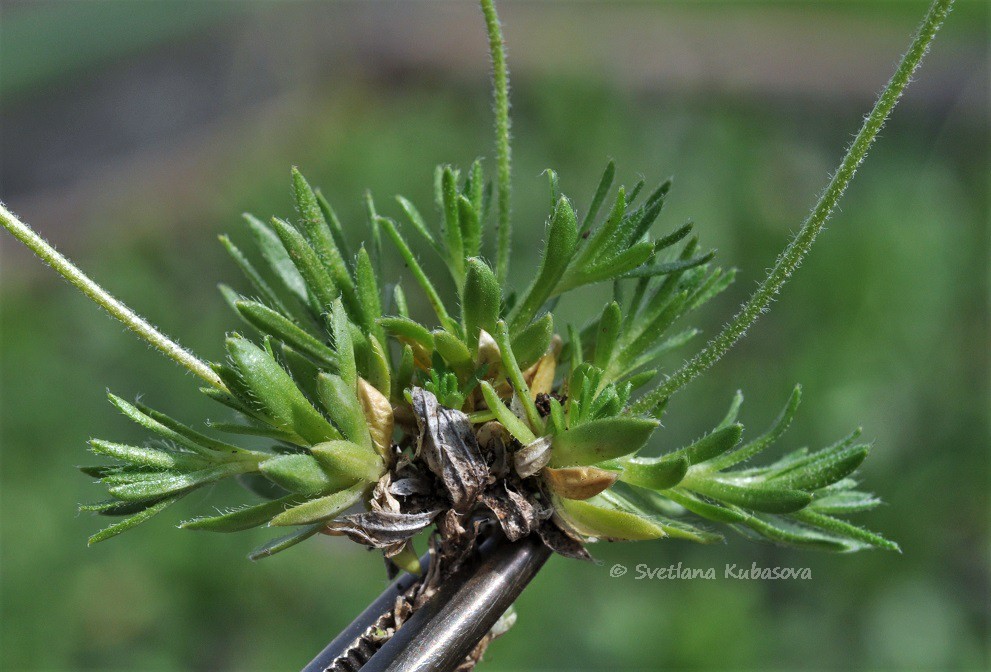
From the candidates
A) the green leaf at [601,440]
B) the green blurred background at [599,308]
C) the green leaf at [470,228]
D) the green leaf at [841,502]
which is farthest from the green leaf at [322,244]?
the green blurred background at [599,308]

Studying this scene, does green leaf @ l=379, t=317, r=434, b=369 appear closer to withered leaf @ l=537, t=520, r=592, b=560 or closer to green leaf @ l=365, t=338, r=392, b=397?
green leaf @ l=365, t=338, r=392, b=397

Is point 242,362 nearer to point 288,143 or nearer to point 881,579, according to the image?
point 881,579

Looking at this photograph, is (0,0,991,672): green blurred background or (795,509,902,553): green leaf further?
(0,0,991,672): green blurred background

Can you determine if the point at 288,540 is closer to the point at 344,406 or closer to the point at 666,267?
the point at 344,406

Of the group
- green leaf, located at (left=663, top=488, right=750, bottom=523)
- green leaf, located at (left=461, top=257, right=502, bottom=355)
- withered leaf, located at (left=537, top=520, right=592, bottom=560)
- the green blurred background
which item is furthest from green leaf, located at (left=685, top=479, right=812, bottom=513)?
the green blurred background

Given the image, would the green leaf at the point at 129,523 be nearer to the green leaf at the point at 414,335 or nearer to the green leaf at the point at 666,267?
the green leaf at the point at 414,335

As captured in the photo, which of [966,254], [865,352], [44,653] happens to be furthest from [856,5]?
[44,653]

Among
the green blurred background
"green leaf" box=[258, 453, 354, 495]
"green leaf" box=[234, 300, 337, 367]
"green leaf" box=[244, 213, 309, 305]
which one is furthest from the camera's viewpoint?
the green blurred background

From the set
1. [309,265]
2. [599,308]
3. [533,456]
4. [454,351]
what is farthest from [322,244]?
[599,308]
